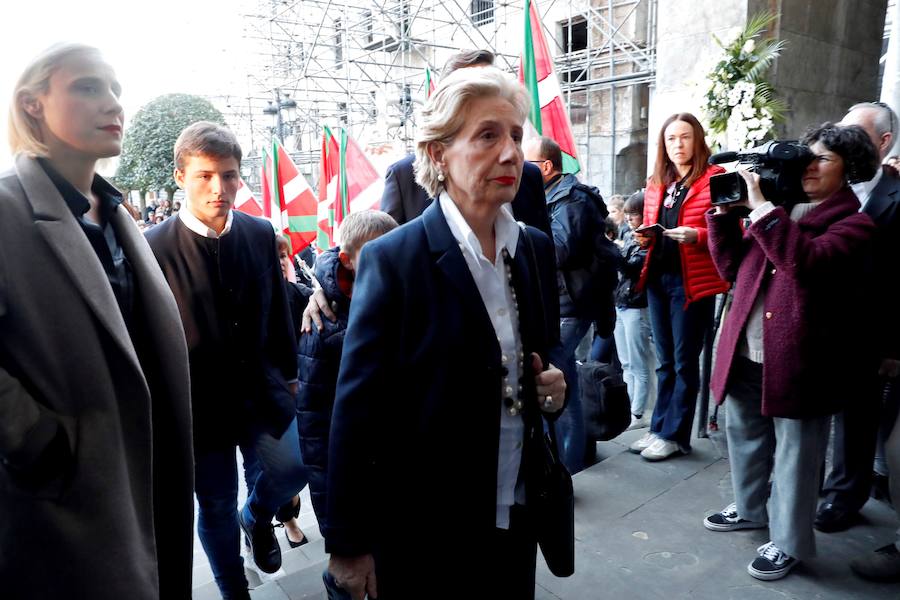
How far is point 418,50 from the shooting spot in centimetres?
1557

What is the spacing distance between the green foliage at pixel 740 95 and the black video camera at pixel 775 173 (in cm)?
258

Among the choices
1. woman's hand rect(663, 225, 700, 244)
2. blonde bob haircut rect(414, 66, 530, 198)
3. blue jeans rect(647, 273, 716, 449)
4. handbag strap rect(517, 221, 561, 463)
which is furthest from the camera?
blue jeans rect(647, 273, 716, 449)

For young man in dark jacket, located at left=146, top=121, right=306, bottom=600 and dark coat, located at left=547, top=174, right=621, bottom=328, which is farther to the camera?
dark coat, located at left=547, top=174, right=621, bottom=328

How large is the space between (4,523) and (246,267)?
4.01 ft

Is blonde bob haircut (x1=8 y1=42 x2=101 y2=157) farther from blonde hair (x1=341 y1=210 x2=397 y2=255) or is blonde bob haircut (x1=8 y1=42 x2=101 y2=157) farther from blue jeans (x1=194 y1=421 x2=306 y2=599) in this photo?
blue jeans (x1=194 y1=421 x2=306 y2=599)

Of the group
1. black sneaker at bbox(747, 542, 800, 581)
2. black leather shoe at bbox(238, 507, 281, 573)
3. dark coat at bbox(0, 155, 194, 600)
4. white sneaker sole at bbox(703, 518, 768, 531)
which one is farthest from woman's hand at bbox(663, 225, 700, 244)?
dark coat at bbox(0, 155, 194, 600)

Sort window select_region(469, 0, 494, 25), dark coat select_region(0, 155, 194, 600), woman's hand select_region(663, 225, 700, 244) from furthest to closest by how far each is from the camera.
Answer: window select_region(469, 0, 494, 25) → woman's hand select_region(663, 225, 700, 244) → dark coat select_region(0, 155, 194, 600)

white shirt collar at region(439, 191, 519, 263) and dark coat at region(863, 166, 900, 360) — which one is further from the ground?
white shirt collar at region(439, 191, 519, 263)

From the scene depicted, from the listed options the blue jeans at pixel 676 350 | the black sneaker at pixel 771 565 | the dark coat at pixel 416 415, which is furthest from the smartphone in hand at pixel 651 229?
the dark coat at pixel 416 415

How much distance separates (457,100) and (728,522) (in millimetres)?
2388

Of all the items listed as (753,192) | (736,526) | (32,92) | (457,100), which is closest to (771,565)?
(736,526)

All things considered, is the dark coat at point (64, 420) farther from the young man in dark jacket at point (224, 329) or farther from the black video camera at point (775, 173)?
the black video camera at point (775, 173)

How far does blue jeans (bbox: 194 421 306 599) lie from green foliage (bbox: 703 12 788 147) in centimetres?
404

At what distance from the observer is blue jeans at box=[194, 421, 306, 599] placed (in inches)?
93.6
